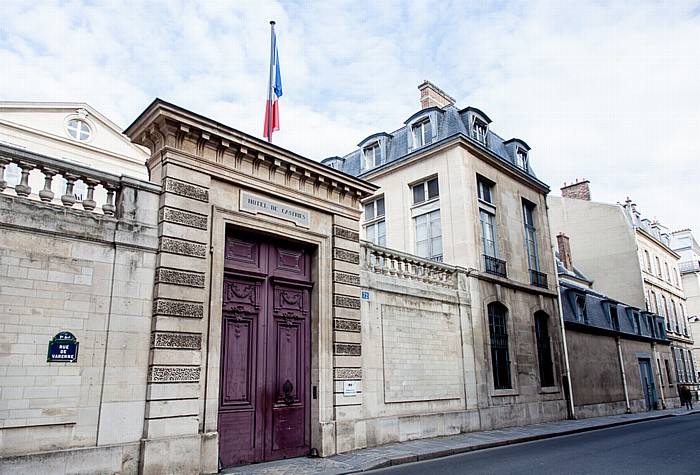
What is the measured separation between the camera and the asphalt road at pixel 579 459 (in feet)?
22.8

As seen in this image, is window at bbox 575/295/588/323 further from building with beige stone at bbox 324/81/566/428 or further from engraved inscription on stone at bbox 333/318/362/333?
engraved inscription on stone at bbox 333/318/362/333

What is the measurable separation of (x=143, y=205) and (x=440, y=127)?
10.0 meters

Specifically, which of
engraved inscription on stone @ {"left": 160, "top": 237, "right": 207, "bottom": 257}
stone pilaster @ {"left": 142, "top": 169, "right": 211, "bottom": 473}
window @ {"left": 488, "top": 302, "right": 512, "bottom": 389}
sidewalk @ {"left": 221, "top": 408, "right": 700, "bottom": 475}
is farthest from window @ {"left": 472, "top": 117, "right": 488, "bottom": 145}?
engraved inscription on stone @ {"left": 160, "top": 237, "right": 207, "bottom": 257}

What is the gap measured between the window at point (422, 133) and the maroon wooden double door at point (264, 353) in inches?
300

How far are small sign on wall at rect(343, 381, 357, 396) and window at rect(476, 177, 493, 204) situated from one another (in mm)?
7590

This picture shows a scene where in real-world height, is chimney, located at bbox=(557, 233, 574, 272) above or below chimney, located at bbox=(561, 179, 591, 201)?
below

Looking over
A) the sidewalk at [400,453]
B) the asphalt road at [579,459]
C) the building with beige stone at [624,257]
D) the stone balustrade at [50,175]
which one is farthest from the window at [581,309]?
the stone balustrade at [50,175]

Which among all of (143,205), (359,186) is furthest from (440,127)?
(143,205)

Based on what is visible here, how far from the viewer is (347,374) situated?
907 cm

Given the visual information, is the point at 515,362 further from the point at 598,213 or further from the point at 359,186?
the point at 598,213

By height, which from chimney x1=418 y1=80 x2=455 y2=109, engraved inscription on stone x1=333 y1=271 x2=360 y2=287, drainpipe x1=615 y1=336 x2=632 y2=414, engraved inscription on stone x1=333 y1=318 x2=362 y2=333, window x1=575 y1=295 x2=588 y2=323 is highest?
chimney x1=418 y1=80 x2=455 y2=109

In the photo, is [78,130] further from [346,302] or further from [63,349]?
[63,349]

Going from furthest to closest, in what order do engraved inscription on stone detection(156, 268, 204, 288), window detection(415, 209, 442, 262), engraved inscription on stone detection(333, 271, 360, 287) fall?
window detection(415, 209, 442, 262) < engraved inscription on stone detection(333, 271, 360, 287) < engraved inscription on stone detection(156, 268, 204, 288)

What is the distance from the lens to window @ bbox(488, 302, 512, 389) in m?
13.1
